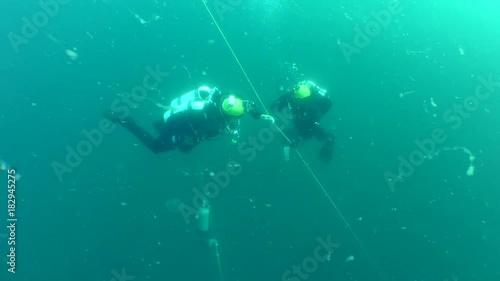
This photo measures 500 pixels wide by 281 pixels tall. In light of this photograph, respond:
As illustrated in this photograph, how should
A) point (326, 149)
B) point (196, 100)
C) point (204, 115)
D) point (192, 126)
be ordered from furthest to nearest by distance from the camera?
point (326, 149), point (192, 126), point (196, 100), point (204, 115)

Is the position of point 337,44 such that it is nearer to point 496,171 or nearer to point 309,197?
point 309,197

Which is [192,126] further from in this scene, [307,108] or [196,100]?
[307,108]

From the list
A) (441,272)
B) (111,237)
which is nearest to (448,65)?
(441,272)

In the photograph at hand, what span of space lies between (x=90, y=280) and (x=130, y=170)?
2951 mm

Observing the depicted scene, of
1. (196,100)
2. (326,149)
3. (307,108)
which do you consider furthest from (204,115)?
(326,149)

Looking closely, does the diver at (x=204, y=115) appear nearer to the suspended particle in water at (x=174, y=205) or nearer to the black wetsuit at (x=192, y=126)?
the black wetsuit at (x=192, y=126)

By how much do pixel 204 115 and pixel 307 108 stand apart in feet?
7.61

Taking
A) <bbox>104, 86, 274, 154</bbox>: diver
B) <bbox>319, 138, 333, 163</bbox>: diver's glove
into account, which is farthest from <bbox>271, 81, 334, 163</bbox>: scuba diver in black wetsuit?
<bbox>104, 86, 274, 154</bbox>: diver

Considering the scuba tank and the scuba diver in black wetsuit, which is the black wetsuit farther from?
the scuba diver in black wetsuit

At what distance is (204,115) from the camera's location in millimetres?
5664

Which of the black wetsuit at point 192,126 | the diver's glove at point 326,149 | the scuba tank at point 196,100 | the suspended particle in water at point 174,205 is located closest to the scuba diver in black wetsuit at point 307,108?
the diver's glove at point 326,149

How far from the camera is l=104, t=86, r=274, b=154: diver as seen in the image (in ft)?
17.9

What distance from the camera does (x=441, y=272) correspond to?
9.10 metres

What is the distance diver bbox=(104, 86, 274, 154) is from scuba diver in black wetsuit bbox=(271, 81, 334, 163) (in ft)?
3.28
